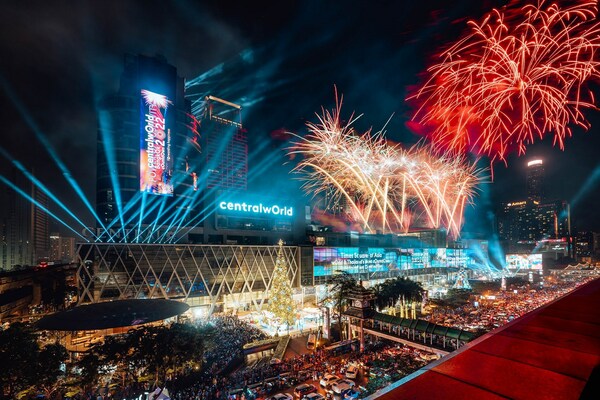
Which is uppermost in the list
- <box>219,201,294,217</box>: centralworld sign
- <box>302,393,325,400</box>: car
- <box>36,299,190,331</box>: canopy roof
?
<box>219,201,294,217</box>: centralworld sign

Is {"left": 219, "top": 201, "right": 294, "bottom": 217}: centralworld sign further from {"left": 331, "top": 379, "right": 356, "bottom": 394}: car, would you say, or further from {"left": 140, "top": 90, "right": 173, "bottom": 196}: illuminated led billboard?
{"left": 331, "top": 379, "right": 356, "bottom": 394}: car

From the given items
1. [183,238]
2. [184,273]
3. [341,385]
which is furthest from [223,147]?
[341,385]

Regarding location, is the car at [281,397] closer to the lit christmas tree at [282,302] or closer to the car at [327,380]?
the car at [327,380]

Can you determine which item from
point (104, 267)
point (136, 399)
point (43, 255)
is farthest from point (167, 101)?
point (43, 255)

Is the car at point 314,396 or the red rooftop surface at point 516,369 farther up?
the red rooftop surface at point 516,369

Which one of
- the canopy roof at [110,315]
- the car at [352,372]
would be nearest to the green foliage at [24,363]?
the canopy roof at [110,315]

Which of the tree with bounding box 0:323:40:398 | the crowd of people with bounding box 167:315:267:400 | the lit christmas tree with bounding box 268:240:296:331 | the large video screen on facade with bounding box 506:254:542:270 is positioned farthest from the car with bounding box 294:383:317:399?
the large video screen on facade with bounding box 506:254:542:270
